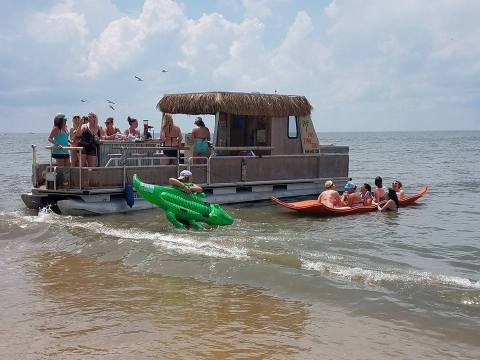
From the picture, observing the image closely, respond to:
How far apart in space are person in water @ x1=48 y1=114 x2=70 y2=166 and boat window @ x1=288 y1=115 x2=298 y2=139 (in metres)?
6.27

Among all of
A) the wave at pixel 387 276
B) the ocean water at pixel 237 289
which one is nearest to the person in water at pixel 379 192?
the ocean water at pixel 237 289

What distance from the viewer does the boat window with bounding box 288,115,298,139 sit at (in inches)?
687

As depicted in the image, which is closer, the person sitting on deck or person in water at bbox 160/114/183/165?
person in water at bbox 160/114/183/165

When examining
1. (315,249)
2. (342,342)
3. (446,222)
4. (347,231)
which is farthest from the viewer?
(446,222)

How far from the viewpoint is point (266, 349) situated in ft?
20.4

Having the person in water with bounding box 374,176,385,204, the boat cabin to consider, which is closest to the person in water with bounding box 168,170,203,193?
the boat cabin

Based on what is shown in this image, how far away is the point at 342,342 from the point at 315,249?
15.7ft

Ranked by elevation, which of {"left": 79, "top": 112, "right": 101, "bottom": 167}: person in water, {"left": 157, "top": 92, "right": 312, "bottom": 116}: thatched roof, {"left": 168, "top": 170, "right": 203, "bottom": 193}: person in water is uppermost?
{"left": 157, "top": 92, "right": 312, "bottom": 116}: thatched roof

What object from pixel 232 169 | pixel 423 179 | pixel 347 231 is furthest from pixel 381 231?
pixel 423 179

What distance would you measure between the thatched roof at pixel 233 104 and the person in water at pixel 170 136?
122 centimetres

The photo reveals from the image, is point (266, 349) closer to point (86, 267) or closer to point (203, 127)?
point (86, 267)

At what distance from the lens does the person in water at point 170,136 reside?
15.2 metres

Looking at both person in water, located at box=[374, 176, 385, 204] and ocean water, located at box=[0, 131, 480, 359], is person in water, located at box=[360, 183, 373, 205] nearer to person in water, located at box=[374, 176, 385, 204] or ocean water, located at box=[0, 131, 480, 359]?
person in water, located at box=[374, 176, 385, 204]

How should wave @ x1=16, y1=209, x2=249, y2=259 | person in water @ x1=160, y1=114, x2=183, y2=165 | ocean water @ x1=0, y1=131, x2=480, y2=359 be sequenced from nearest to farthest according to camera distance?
ocean water @ x1=0, y1=131, x2=480, y2=359, wave @ x1=16, y1=209, x2=249, y2=259, person in water @ x1=160, y1=114, x2=183, y2=165
